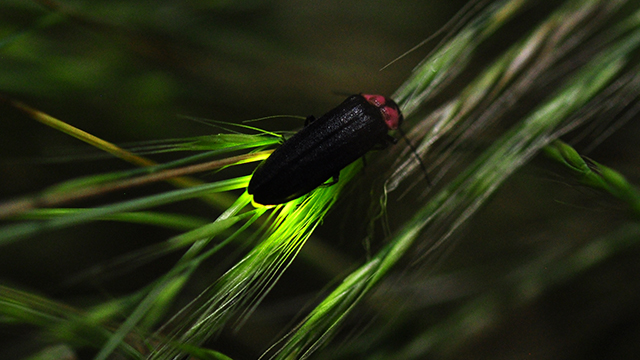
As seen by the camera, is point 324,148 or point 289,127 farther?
point 289,127

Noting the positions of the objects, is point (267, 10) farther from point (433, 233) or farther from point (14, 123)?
point (433, 233)

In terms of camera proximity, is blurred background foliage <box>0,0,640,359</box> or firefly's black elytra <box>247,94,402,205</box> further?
blurred background foliage <box>0,0,640,359</box>

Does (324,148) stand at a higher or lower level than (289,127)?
lower

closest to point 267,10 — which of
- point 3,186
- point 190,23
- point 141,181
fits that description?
point 190,23

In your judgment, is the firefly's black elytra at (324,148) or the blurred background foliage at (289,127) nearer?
the firefly's black elytra at (324,148)
